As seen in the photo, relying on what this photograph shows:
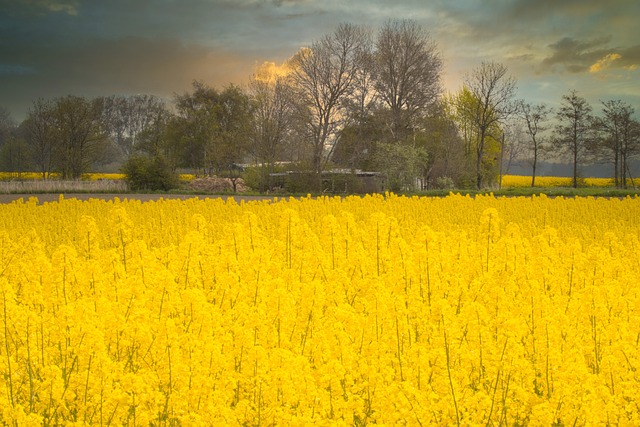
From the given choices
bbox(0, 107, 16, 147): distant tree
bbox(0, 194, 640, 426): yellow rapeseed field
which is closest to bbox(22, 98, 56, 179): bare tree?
bbox(0, 107, 16, 147): distant tree

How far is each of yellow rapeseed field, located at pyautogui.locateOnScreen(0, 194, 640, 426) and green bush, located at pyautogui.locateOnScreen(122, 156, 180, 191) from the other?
116 feet

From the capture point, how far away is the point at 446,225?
52.2ft

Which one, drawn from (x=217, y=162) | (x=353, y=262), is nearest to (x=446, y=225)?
(x=353, y=262)

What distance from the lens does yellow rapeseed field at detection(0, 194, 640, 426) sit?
4.18 meters

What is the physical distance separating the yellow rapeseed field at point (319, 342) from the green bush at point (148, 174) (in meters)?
35.3

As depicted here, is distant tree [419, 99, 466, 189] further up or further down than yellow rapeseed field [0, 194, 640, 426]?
further up

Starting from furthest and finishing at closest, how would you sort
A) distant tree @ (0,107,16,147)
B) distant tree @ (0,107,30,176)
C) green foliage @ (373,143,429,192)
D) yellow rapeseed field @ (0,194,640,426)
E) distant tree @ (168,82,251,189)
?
distant tree @ (0,107,16,147) → distant tree @ (168,82,251,189) → distant tree @ (0,107,30,176) → green foliage @ (373,143,429,192) → yellow rapeseed field @ (0,194,640,426)

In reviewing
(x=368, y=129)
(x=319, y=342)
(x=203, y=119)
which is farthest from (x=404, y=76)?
(x=319, y=342)

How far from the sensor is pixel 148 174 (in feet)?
144

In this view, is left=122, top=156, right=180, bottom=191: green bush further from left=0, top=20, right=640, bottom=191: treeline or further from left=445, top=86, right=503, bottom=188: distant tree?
left=445, top=86, right=503, bottom=188: distant tree

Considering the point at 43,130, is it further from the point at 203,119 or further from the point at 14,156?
the point at 203,119

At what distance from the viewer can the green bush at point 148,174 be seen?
43.8m

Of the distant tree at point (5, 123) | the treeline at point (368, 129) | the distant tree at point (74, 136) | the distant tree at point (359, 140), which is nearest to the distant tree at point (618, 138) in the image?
the treeline at point (368, 129)

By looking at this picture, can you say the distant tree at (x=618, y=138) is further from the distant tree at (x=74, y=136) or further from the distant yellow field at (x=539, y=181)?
the distant tree at (x=74, y=136)
